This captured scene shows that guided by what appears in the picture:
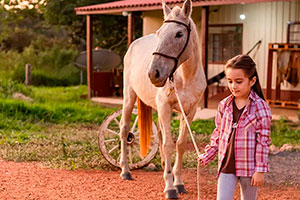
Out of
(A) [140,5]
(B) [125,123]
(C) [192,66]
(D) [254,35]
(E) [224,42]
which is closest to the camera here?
(C) [192,66]

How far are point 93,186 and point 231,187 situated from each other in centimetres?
288

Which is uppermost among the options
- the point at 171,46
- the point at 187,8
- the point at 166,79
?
the point at 187,8

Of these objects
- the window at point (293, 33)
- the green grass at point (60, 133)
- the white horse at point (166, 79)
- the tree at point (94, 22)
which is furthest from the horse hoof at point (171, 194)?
the tree at point (94, 22)

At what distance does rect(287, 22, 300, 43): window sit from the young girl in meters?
10.4

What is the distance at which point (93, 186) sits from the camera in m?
6.34

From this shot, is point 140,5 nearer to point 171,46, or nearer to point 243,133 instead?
point 171,46

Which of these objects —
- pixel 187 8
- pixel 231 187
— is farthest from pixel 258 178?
pixel 187 8

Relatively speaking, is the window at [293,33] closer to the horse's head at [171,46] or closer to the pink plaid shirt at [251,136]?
the horse's head at [171,46]

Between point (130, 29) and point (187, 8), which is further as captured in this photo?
point (130, 29)

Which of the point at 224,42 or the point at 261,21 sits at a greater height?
the point at 261,21

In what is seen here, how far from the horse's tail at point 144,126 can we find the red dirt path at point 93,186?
403mm

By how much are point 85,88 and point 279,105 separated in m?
9.75

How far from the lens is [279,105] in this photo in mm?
12633

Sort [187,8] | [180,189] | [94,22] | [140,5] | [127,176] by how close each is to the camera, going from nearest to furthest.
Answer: [187,8] → [180,189] → [127,176] → [140,5] → [94,22]
